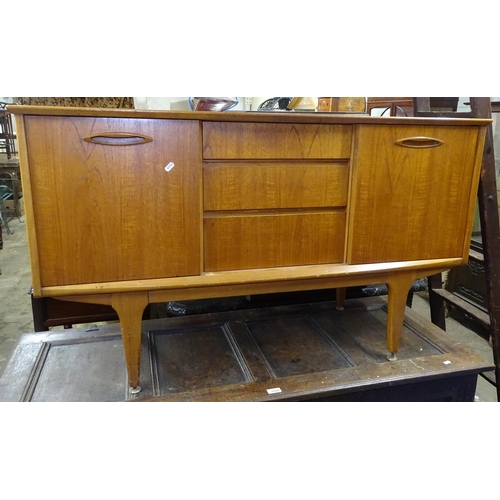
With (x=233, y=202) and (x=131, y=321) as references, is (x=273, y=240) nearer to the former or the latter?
(x=233, y=202)

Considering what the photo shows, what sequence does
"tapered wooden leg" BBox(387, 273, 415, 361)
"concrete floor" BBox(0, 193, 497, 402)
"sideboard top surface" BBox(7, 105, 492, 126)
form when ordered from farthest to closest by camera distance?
1. "concrete floor" BBox(0, 193, 497, 402)
2. "tapered wooden leg" BBox(387, 273, 415, 361)
3. "sideboard top surface" BBox(7, 105, 492, 126)

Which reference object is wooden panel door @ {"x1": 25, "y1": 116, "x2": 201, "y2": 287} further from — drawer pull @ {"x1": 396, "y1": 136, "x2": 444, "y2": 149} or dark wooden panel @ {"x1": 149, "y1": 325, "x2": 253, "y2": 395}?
drawer pull @ {"x1": 396, "y1": 136, "x2": 444, "y2": 149}

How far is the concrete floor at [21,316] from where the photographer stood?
2.90m

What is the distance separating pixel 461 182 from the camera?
151 cm

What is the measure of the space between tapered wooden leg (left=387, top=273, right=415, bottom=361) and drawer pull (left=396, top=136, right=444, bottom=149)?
47cm

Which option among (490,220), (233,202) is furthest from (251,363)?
(490,220)

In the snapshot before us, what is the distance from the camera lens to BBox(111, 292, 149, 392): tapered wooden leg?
1.32m

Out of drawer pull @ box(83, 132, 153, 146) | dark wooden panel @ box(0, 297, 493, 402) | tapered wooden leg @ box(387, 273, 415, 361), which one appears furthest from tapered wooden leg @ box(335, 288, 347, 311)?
drawer pull @ box(83, 132, 153, 146)

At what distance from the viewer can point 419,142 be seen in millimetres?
1428

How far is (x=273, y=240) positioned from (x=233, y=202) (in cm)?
19

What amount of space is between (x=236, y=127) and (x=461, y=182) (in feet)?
2.76

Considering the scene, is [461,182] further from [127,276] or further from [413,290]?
[413,290]

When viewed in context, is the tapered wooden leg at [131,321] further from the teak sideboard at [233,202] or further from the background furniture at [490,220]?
the background furniture at [490,220]

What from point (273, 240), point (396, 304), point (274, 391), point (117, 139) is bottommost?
point (274, 391)
